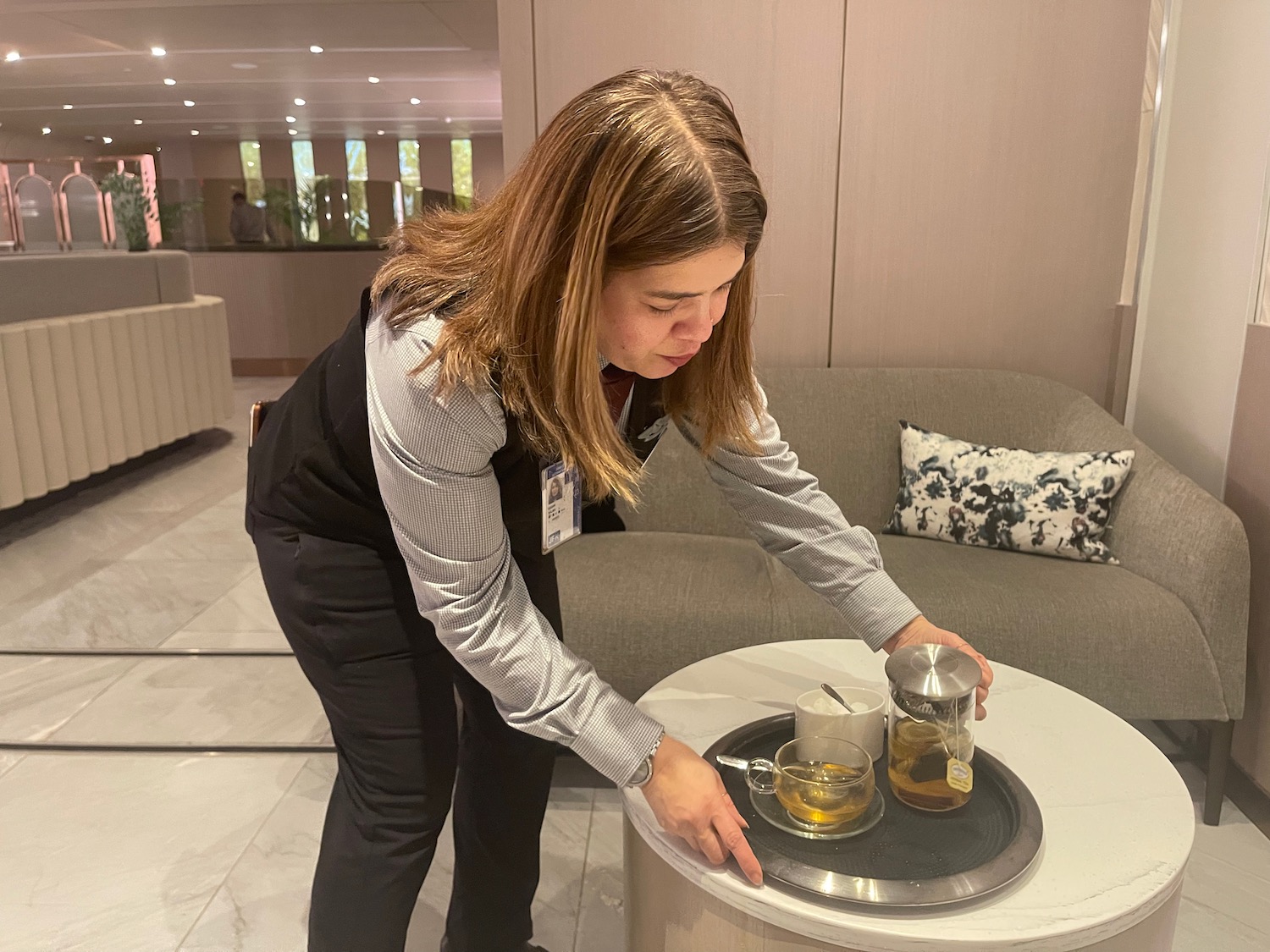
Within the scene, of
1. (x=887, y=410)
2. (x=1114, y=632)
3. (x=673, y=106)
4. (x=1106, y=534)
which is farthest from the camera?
(x=887, y=410)

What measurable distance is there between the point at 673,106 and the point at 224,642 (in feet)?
8.14

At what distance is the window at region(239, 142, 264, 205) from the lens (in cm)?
977

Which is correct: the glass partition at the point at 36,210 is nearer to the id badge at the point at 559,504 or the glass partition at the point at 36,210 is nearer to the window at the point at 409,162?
the window at the point at 409,162

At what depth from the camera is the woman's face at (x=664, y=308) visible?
891 millimetres

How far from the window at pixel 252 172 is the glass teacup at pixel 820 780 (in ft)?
32.6

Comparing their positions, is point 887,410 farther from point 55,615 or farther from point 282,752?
point 55,615

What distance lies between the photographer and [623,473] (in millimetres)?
982

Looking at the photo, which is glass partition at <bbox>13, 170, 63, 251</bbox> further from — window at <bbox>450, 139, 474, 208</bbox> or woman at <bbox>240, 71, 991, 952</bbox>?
woman at <bbox>240, 71, 991, 952</bbox>

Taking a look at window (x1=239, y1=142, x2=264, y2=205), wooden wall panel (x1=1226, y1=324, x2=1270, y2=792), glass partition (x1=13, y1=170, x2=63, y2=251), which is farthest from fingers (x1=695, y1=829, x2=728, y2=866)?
glass partition (x1=13, y1=170, x2=63, y2=251)

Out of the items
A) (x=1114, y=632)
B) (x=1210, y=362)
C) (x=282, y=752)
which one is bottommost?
(x=282, y=752)

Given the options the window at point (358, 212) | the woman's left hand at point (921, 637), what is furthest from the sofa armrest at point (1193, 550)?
the window at point (358, 212)

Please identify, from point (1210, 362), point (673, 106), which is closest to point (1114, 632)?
point (1210, 362)

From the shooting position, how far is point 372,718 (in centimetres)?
115

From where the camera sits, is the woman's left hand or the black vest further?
the woman's left hand
